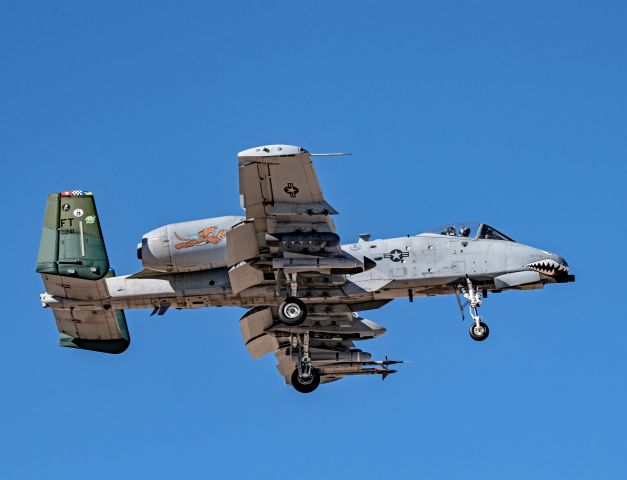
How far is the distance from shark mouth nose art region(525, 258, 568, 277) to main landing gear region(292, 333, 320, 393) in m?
7.66

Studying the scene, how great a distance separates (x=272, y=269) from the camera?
121 ft

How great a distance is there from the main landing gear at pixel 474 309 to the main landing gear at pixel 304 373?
17.4ft

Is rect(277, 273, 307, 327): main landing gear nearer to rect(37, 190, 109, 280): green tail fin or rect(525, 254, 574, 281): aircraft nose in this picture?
rect(37, 190, 109, 280): green tail fin

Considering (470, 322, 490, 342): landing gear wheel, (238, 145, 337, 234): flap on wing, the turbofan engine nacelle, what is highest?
(238, 145, 337, 234): flap on wing

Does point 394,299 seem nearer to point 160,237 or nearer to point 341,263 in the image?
point 341,263

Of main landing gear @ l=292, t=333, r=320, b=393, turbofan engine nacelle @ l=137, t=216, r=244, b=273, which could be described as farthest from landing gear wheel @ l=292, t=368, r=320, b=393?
turbofan engine nacelle @ l=137, t=216, r=244, b=273

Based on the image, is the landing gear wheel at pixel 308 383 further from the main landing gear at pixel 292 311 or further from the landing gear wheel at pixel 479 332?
the landing gear wheel at pixel 479 332

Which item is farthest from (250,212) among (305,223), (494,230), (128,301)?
(494,230)

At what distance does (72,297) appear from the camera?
37.9m

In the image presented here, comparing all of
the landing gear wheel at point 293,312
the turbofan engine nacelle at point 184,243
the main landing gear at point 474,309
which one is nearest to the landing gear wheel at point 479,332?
the main landing gear at point 474,309

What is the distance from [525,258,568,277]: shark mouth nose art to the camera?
38.0 metres

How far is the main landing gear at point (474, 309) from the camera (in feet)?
123

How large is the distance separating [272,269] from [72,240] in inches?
236

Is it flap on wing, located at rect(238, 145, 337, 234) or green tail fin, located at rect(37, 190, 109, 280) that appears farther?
green tail fin, located at rect(37, 190, 109, 280)
